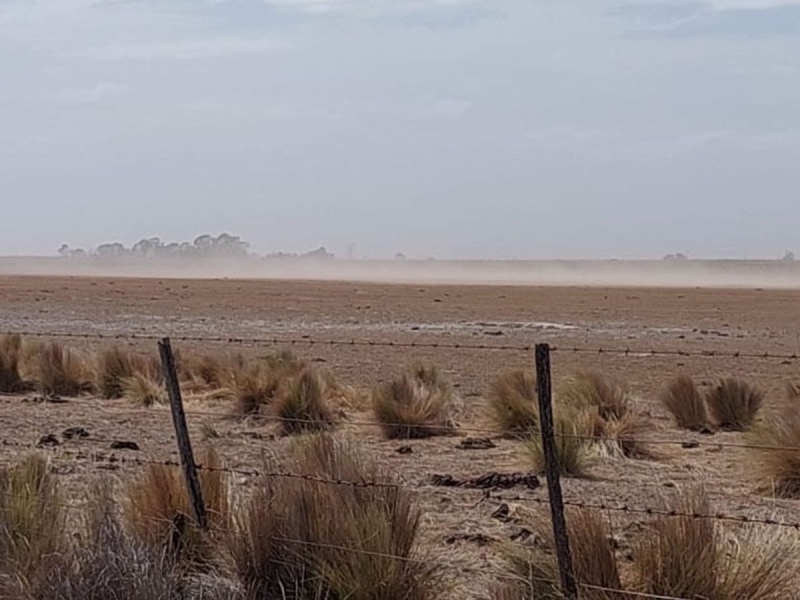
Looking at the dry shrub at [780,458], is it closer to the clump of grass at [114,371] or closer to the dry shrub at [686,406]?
the dry shrub at [686,406]

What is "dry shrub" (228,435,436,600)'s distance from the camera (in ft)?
25.1

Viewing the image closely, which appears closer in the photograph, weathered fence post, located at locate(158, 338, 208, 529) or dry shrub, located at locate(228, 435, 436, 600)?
→ dry shrub, located at locate(228, 435, 436, 600)

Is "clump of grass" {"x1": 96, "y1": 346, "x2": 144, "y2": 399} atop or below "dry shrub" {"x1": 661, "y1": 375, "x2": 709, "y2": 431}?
atop

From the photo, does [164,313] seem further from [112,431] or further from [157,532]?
[157,532]

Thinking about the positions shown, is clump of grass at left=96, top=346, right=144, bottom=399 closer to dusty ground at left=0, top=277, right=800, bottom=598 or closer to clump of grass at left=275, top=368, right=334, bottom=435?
dusty ground at left=0, top=277, right=800, bottom=598

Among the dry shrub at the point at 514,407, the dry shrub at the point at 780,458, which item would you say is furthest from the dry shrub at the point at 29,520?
the dry shrub at the point at 514,407

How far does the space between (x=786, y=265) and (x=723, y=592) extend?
7303 inches

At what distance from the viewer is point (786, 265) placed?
608 feet

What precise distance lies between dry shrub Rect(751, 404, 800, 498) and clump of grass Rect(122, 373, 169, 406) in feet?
30.9

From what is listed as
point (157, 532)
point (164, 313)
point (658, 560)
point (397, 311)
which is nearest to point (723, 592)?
point (658, 560)

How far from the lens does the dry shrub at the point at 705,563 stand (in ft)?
23.3

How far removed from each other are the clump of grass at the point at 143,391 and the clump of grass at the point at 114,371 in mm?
269

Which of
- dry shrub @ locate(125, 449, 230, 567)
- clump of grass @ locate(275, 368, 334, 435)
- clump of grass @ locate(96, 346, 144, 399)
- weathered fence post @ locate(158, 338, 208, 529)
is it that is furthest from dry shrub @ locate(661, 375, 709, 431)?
weathered fence post @ locate(158, 338, 208, 529)

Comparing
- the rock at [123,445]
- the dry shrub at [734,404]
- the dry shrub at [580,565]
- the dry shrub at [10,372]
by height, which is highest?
the dry shrub at [10,372]
